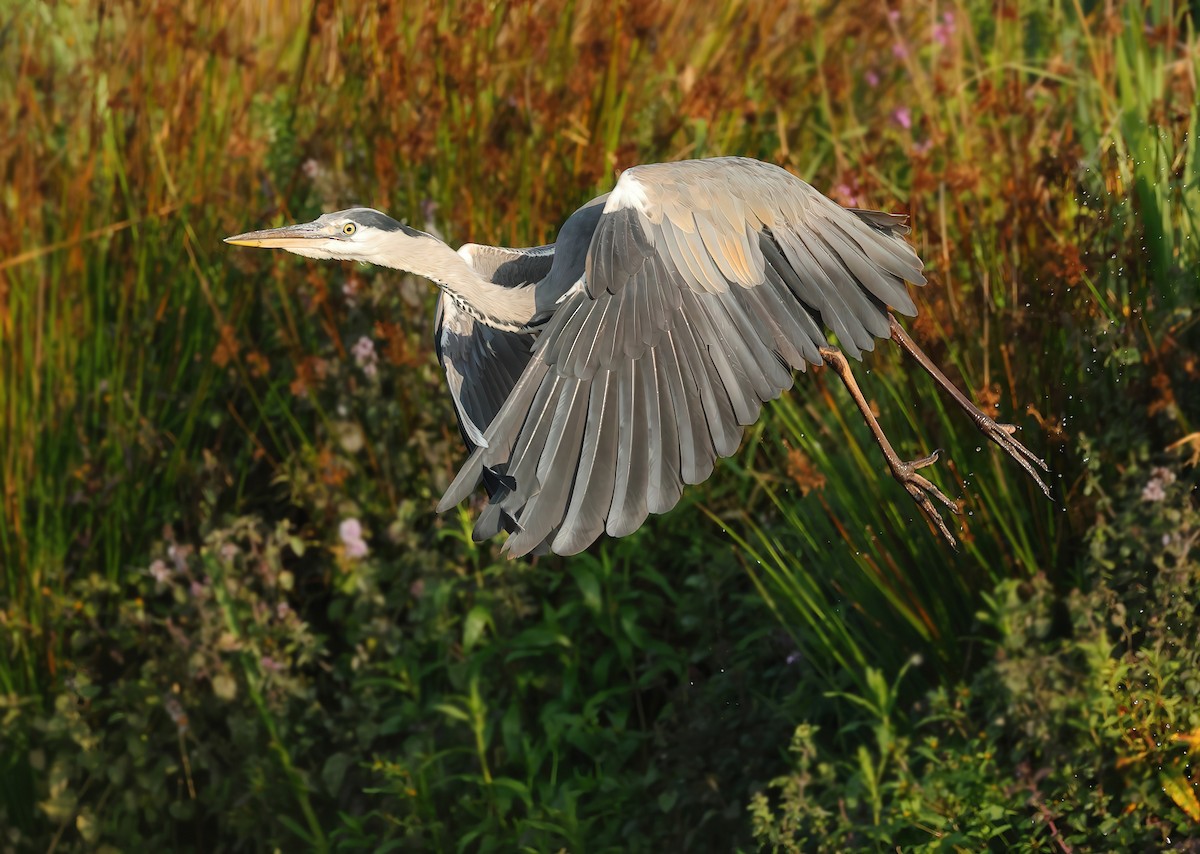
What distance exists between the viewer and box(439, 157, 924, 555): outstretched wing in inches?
101

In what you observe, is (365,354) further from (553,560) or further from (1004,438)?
(1004,438)

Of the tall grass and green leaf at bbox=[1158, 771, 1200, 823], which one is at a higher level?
the tall grass

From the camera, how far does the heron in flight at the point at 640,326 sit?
2.60m

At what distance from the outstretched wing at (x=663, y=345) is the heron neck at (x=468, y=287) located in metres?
0.36

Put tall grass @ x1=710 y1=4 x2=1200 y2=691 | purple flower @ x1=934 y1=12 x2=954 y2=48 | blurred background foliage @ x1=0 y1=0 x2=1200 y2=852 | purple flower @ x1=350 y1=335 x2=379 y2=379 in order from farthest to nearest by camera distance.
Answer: purple flower @ x1=934 y1=12 x2=954 y2=48 < purple flower @ x1=350 y1=335 x2=379 y2=379 < tall grass @ x1=710 y1=4 x2=1200 y2=691 < blurred background foliage @ x1=0 y1=0 x2=1200 y2=852

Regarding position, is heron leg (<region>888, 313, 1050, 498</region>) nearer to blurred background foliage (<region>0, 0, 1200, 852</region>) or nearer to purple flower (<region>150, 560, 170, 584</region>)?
blurred background foliage (<region>0, 0, 1200, 852</region>)

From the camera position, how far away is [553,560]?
4.27 m

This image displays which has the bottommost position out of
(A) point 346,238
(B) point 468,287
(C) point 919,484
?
(C) point 919,484

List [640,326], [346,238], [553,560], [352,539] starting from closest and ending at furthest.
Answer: [640,326], [346,238], [352,539], [553,560]

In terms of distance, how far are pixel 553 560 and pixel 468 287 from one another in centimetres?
135

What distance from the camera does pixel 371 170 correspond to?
4.67 m

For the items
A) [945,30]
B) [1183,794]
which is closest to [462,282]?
[1183,794]

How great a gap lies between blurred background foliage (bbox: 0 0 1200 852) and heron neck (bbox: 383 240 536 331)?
2.75 feet

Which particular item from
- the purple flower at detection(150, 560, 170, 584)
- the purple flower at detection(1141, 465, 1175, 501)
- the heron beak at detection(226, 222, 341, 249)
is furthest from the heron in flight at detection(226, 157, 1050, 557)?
the purple flower at detection(150, 560, 170, 584)
